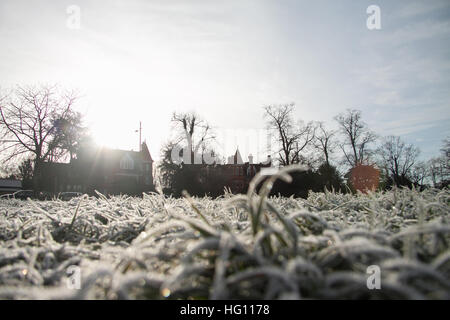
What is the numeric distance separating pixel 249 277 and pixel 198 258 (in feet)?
0.92

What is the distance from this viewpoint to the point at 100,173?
41.4 m

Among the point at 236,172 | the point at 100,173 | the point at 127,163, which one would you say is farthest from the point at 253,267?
the point at 127,163

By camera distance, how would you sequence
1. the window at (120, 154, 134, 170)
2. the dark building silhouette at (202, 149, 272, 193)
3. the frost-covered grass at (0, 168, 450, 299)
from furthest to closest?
the window at (120, 154, 134, 170) < the dark building silhouette at (202, 149, 272, 193) < the frost-covered grass at (0, 168, 450, 299)

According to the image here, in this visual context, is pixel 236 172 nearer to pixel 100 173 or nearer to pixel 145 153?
pixel 145 153

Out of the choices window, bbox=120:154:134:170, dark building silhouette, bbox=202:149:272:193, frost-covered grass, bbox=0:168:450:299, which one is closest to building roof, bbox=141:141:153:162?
window, bbox=120:154:134:170

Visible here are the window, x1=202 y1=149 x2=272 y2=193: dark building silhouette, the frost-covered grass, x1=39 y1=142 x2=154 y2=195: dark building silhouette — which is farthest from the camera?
the window

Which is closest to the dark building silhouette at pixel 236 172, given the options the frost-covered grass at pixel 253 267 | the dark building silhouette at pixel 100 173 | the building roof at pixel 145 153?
the dark building silhouette at pixel 100 173

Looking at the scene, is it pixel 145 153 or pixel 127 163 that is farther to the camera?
pixel 145 153

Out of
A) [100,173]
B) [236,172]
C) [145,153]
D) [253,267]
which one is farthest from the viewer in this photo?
[145,153]

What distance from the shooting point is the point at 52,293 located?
65 cm

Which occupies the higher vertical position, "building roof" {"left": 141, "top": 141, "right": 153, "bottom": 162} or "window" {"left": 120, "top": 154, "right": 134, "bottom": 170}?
"building roof" {"left": 141, "top": 141, "right": 153, "bottom": 162}

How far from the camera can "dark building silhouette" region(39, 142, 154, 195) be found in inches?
1390

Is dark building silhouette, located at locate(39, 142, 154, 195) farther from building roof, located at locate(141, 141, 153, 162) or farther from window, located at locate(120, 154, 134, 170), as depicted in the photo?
building roof, located at locate(141, 141, 153, 162)
